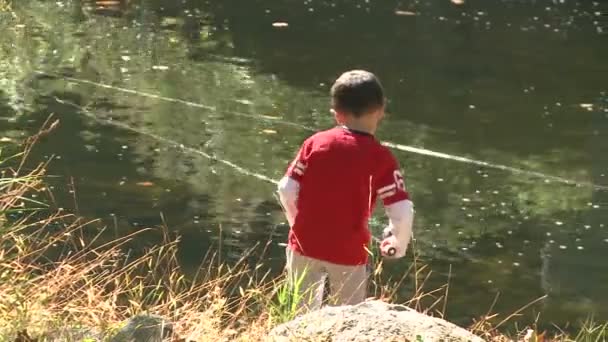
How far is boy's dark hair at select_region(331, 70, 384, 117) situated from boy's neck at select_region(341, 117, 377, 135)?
24 millimetres

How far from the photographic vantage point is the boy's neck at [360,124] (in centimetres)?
403

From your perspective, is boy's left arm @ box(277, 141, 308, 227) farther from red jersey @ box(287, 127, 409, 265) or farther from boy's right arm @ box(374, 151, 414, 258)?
boy's right arm @ box(374, 151, 414, 258)

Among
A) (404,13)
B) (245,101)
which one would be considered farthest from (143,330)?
(404,13)

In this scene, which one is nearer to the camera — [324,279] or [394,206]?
[394,206]

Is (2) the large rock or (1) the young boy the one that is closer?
(2) the large rock

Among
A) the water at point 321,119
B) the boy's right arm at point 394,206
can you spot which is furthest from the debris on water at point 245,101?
the boy's right arm at point 394,206

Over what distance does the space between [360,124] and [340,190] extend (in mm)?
248

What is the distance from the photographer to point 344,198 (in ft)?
13.1

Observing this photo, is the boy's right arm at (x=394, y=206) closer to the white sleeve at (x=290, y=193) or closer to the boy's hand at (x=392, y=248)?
the boy's hand at (x=392, y=248)

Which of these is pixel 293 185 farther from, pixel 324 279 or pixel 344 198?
pixel 324 279

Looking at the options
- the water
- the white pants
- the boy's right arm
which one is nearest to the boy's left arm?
the white pants

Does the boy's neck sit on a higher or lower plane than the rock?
higher

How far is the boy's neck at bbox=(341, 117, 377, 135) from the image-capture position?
159 inches

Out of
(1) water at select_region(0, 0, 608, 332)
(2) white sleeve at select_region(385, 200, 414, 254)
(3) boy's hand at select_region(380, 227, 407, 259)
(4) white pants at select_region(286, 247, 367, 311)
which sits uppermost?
(2) white sleeve at select_region(385, 200, 414, 254)
